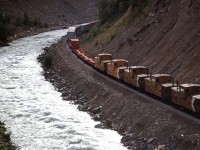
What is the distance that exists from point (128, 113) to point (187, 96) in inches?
237

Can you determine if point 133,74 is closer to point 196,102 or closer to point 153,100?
point 153,100

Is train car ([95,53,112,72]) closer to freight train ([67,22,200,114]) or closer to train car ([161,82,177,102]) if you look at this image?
freight train ([67,22,200,114])

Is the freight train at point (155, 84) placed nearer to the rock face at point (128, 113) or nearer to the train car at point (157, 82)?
the train car at point (157, 82)

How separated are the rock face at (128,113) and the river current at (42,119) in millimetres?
1169

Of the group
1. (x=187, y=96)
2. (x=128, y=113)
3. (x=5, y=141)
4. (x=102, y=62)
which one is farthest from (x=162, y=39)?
(x=5, y=141)

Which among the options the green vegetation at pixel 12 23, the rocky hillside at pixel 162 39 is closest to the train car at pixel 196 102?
the rocky hillside at pixel 162 39

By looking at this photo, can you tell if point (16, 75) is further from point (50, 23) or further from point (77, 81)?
point (50, 23)

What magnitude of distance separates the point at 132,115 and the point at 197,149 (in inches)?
406

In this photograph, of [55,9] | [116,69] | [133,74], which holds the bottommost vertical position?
[133,74]

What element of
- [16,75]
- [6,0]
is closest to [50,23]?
[6,0]

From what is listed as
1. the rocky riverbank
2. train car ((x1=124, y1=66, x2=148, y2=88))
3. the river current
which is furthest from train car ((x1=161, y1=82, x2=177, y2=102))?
the rocky riverbank

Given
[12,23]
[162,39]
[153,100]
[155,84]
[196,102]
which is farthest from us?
[12,23]

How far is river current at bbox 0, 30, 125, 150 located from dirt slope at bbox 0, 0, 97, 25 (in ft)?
266

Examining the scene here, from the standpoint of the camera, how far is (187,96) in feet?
111
